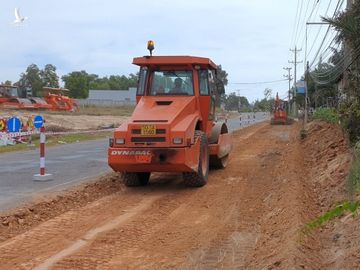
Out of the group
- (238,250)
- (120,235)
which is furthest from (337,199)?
(120,235)

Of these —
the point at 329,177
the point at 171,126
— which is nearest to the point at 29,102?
the point at 171,126

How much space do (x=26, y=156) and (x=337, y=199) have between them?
1342 cm

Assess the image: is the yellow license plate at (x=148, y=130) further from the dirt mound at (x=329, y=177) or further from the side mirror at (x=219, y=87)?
the side mirror at (x=219, y=87)

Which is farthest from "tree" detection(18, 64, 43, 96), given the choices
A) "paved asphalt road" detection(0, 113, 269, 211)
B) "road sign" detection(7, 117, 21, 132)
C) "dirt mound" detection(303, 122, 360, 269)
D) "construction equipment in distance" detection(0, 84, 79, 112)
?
"dirt mound" detection(303, 122, 360, 269)

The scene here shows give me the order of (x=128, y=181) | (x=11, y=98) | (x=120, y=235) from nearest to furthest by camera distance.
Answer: (x=120, y=235)
(x=128, y=181)
(x=11, y=98)

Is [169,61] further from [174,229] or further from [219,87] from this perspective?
[174,229]

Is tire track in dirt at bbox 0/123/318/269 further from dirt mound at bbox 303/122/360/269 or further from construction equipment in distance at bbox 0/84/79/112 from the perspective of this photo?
construction equipment in distance at bbox 0/84/79/112

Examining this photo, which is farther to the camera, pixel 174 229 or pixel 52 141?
pixel 52 141

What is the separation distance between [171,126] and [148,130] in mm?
470

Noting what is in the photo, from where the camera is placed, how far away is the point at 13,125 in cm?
2547

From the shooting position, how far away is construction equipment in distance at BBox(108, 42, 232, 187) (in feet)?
34.2

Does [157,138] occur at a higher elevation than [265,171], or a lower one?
higher

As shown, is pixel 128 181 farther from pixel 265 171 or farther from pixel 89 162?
pixel 89 162

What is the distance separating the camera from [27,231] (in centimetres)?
758
